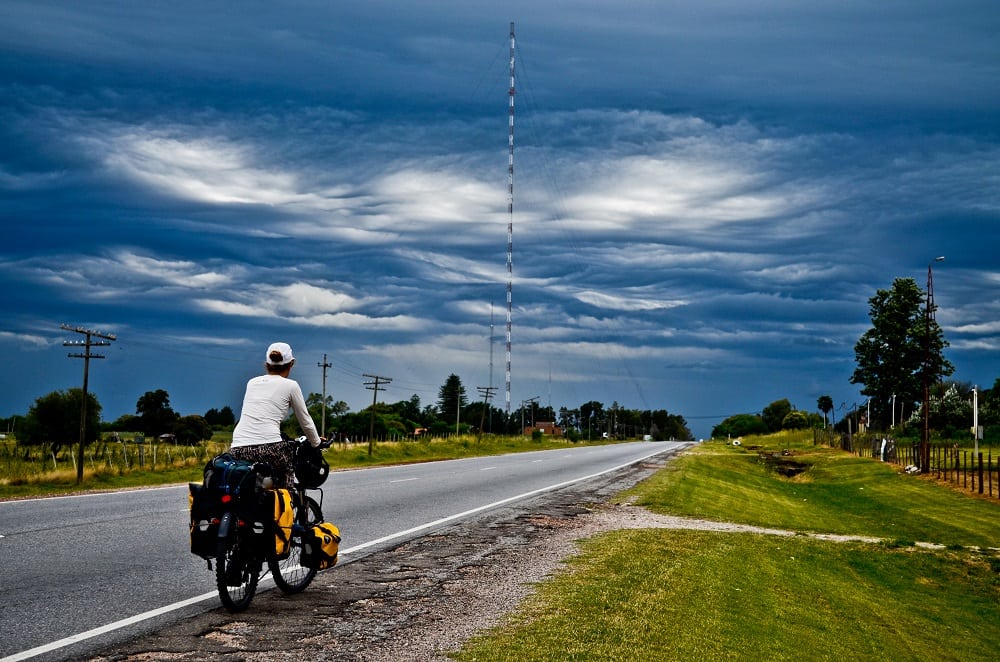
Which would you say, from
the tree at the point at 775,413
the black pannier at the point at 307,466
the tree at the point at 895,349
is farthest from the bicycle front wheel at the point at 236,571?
the tree at the point at 775,413

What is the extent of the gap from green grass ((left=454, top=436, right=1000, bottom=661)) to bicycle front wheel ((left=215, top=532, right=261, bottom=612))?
2.03 meters

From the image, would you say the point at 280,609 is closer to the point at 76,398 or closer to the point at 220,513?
the point at 220,513

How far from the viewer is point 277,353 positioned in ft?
27.7

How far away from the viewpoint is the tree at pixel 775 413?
17625 centimetres

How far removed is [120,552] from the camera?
10891mm

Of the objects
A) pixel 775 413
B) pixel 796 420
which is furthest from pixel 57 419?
pixel 775 413

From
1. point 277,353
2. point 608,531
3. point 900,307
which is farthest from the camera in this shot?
point 900,307

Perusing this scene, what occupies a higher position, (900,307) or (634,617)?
(900,307)

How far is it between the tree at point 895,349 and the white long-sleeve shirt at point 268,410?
8871cm

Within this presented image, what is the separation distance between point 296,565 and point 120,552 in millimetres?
3172

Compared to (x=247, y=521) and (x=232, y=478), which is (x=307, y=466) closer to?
(x=247, y=521)

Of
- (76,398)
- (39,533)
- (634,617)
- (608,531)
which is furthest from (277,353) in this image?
(76,398)

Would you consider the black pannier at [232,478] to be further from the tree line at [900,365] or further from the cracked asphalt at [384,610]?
the tree line at [900,365]

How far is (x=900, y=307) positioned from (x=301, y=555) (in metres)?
92.5
